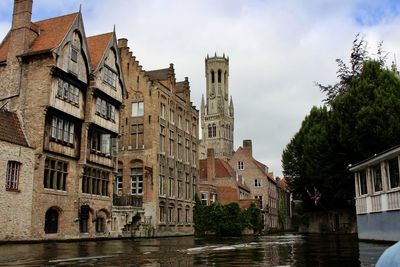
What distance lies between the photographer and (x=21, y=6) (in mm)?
30031

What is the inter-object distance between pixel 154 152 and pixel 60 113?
55.3 feet

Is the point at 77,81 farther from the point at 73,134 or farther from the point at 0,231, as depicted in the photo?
the point at 0,231

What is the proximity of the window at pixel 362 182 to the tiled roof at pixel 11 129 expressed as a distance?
19.6 metres

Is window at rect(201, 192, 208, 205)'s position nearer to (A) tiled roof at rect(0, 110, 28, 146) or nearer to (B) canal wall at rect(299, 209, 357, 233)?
(B) canal wall at rect(299, 209, 357, 233)

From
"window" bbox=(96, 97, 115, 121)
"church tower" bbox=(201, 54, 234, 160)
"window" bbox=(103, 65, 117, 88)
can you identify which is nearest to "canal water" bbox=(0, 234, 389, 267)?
"window" bbox=(96, 97, 115, 121)

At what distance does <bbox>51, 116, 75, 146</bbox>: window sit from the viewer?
95.1 feet

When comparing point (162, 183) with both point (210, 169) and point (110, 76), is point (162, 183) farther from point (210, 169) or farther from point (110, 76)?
point (210, 169)

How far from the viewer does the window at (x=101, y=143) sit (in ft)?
111

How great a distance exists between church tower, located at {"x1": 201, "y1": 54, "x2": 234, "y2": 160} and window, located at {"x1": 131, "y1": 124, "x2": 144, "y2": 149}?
91604mm

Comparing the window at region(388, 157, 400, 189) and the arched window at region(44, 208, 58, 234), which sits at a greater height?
the window at region(388, 157, 400, 189)

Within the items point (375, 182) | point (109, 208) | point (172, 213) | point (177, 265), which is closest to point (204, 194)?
point (172, 213)

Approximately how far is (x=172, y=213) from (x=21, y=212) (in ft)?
79.0

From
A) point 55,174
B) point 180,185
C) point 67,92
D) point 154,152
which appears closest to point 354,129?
point 67,92

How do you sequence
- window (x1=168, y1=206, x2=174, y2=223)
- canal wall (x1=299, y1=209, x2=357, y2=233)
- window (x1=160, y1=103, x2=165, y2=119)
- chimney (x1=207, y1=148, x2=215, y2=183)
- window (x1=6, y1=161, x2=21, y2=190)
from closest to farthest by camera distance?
window (x1=6, y1=161, x2=21, y2=190) < canal wall (x1=299, y1=209, x2=357, y2=233) < window (x1=168, y1=206, x2=174, y2=223) < window (x1=160, y1=103, x2=165, y2=119) < chimney (x1=207, y1=148, x2=215, y2=183)
